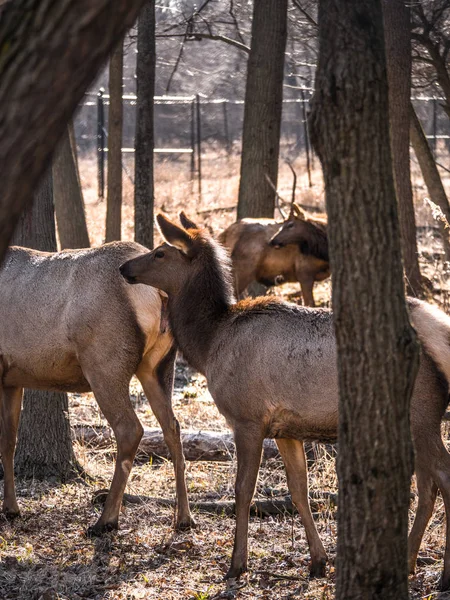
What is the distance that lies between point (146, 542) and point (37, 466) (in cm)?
185

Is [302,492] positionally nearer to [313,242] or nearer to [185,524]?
[185,524]

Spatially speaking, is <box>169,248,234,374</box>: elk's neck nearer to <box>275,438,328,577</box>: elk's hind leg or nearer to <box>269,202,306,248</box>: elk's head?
<box>275,438,328,577</box>: elk's hind leg

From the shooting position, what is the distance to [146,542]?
20.9 ft

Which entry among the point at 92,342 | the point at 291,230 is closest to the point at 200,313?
the point at 92,342

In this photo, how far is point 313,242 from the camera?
13.7 m

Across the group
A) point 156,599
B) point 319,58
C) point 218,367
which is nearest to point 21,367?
point 218,367

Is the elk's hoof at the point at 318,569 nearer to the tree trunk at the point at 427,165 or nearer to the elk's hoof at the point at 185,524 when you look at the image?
the elk's hoof at the point at 185,524

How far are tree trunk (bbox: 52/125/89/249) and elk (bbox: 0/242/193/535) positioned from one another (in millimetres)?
6642

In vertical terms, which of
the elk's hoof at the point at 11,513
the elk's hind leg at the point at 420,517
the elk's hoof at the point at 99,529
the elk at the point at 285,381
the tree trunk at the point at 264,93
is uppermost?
the tree trunk at the point at 264,93

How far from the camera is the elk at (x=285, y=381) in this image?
210 inches

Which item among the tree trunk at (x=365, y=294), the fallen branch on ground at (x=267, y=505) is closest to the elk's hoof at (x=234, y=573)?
the fallen branch on ground at (x=267, y=505)

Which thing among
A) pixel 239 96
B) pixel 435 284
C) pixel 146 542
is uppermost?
pixel 239 96

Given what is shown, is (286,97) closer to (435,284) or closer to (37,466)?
(435,284)

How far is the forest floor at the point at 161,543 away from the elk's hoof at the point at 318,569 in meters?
0.05
